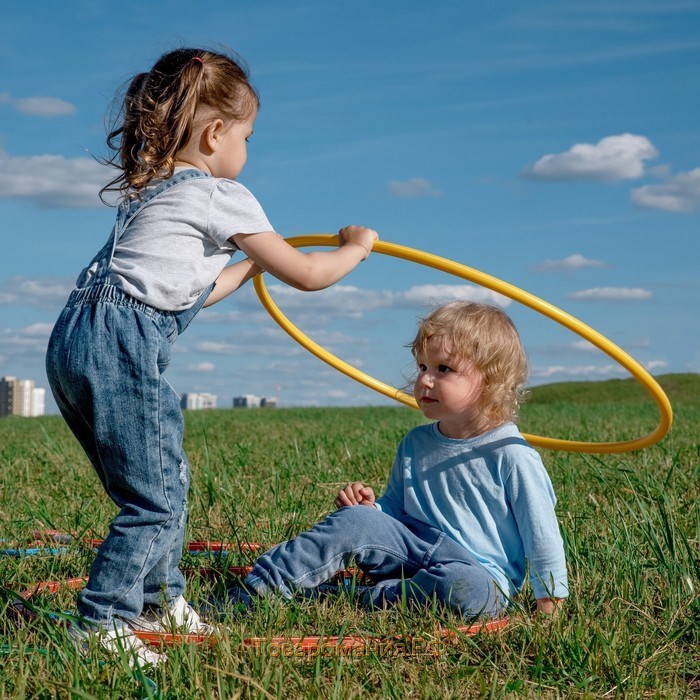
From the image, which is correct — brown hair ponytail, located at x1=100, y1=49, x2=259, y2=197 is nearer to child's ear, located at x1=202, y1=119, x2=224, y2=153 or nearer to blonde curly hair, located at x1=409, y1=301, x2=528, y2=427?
child's ear, located at x1=202, y1=119, x2=224, y2=153

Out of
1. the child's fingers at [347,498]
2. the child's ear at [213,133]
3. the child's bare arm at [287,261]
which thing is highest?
the child's ear at [213,133]

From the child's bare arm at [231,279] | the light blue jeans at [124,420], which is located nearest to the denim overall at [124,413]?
the light blue jeans at [124,420]

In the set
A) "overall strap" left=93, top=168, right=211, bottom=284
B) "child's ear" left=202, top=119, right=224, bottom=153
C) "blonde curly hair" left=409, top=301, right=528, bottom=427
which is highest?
"child's ear" left=202, top=119, right=224, bottom=153

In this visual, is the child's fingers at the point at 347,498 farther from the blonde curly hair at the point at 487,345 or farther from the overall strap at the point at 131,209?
the overall strap at the point at 131,209

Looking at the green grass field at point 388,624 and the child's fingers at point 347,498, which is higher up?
the child's fingers at point 347,498

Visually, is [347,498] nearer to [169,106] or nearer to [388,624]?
[388,624]

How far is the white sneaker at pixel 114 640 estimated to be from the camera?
2645 mm

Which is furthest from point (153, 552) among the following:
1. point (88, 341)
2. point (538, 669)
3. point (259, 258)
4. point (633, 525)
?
point (633, 525)

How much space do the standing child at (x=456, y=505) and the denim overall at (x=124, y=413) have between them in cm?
53

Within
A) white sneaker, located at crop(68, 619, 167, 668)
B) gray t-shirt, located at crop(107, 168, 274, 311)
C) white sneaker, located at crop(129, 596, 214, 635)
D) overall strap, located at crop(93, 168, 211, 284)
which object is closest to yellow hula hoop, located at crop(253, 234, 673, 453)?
gray t-shirt, located at crop(107, 168, 274, 311)

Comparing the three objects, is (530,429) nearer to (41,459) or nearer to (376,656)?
(41,459)

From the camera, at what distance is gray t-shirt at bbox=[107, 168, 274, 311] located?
9.38 ft

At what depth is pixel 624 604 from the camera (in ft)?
10.2

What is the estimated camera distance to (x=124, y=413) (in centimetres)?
279
